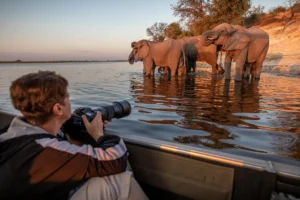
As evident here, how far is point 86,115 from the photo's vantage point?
4.81 feet

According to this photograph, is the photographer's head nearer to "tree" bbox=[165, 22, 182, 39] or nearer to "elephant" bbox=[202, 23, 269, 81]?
"elephant" bbox=[202, 23, 269, 81]

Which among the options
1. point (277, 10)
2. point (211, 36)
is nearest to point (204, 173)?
point (211, 36)

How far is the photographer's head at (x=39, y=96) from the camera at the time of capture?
3.61 feet

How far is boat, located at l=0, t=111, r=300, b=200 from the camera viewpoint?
50.7 inches

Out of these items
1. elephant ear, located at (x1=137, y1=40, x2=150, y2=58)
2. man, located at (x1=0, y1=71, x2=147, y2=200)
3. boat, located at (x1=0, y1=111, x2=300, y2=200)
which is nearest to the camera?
man, located at (x1=0, y1=71, x2=147, y2=200)

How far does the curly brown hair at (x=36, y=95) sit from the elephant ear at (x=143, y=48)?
14660 millimetres

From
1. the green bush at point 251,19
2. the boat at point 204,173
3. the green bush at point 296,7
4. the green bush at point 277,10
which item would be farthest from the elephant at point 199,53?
the boat at point 204,173

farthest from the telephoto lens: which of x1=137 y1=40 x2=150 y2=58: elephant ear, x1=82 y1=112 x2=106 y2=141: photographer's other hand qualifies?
x1=137 y1=40 x2=150 y2=58: elephant ear

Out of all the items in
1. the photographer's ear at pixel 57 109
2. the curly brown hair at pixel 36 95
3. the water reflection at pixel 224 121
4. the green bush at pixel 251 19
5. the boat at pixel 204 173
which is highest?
the green bush at pixel 251 19

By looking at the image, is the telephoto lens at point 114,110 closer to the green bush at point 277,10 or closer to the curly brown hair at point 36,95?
the curly brown hair at point 36,95

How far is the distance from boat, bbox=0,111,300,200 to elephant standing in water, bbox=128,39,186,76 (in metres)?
14.0

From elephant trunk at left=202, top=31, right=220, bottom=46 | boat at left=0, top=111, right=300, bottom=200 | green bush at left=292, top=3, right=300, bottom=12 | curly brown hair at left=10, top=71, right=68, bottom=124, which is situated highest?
green bush at left=292, top=3, right=300, bottom=12

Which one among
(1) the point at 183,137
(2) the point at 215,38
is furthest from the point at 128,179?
(2) the point at 215,38

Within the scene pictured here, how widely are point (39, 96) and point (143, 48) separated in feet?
48.9
